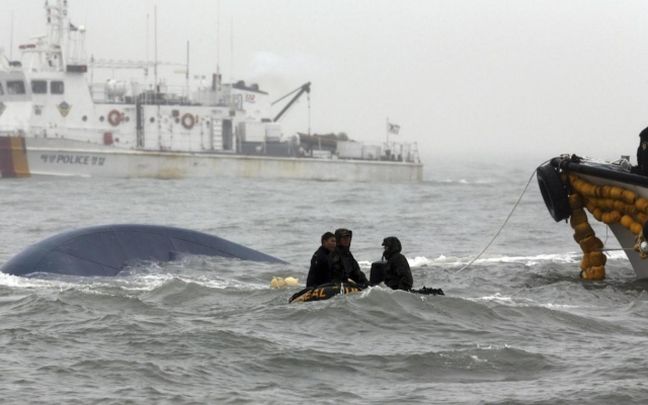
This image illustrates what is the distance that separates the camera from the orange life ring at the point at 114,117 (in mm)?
58844

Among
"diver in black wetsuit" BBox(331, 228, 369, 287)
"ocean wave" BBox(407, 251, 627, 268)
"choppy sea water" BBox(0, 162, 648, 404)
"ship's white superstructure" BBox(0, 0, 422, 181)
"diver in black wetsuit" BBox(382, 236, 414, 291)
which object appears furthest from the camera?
"ship's white superstructure" BBox(0, 0, 422, 181)

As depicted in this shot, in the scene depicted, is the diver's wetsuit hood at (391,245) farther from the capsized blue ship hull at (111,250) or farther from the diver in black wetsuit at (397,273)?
the capsized blue ship hull at (111,250)

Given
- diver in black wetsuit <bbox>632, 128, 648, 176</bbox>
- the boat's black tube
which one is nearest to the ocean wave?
the boat's black tube

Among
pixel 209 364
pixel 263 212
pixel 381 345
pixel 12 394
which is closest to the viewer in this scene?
pixel 12 394

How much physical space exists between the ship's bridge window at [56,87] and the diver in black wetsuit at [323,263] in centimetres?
4323

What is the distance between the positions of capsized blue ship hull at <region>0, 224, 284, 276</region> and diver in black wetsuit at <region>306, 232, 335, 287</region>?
595 centimetres

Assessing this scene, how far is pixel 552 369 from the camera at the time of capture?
1328 centimetres

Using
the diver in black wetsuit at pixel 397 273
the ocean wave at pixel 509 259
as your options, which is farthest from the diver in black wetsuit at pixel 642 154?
the diver in black wetsuit at pixel 397 273

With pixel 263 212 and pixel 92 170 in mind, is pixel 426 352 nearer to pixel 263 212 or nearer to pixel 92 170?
pixel 263 212

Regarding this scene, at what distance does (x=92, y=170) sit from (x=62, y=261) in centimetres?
3656

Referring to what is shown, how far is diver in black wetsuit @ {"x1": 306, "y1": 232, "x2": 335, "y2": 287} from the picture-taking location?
630 inches

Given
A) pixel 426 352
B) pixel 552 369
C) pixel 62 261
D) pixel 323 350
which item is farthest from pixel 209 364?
pixel 62 261

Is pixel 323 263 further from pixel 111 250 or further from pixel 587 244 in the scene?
pixel 587 244

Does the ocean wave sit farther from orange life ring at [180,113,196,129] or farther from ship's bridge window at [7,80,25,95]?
ship's bridge window at [7,80,25,95]
